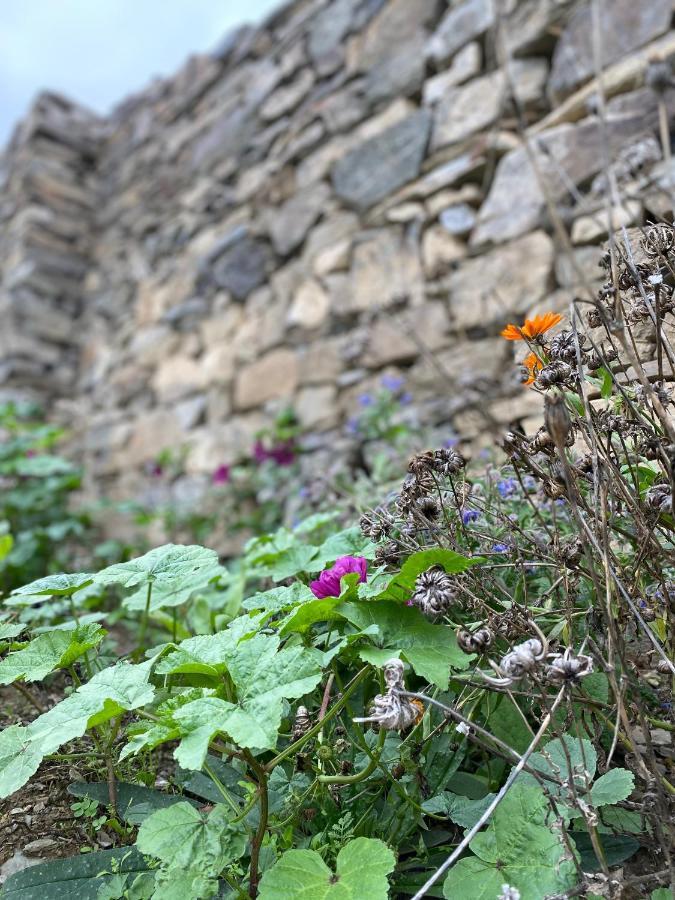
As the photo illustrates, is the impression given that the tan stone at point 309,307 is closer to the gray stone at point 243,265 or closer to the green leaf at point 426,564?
the gray stone at point 243,265

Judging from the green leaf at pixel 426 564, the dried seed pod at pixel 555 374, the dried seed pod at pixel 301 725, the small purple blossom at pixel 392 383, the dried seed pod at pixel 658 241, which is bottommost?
the dried seed pod at pixel 301 725

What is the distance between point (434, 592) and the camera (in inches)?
29.0

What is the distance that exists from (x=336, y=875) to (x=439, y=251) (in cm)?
216

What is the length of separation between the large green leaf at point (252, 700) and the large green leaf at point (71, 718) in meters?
0.07

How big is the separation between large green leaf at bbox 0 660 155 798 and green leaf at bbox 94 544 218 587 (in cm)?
14

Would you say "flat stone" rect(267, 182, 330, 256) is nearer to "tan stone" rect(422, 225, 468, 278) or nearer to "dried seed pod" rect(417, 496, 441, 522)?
"tan stone" rect(422, 225, 468, 278)

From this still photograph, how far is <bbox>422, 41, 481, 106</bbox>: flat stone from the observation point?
2506 mm

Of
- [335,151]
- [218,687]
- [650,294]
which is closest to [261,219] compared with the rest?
[335,151]

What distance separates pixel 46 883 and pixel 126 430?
11.2 feet

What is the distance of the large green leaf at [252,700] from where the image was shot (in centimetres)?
66

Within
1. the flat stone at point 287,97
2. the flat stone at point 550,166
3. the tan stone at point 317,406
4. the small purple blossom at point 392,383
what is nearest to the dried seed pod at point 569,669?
the flat stone at point 550,166

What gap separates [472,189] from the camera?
242cm

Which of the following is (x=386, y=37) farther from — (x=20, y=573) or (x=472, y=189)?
(x=20, y=573)

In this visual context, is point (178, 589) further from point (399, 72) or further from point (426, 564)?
point (399, 72)
